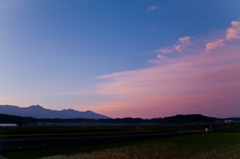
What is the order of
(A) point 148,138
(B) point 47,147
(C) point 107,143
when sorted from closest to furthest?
1. (B) point 47,147
2. (C) point 107,143
3. (A) point 148,138

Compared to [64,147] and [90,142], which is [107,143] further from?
[64,147]

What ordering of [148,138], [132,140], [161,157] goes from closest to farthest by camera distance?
[161,157]
[132,140]
[148,138]

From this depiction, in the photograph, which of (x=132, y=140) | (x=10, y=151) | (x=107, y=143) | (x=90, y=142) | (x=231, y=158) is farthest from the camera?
(x=132, y=140)

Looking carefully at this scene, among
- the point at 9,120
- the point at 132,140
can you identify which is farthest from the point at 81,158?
the point at 9,120

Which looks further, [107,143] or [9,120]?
[9,120]

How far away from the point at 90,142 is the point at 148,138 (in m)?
11.5

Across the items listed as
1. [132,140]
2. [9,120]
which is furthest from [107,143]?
[9,120]

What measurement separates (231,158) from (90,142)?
1669 centimetres

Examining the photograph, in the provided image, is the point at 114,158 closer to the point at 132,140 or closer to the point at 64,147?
the point at 64,147

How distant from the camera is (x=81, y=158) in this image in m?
14.6

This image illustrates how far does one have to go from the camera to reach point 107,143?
26.7 meters

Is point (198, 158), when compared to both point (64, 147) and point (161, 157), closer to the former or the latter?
point (161, 157)

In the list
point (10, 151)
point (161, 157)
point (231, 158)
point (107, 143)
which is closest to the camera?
point (231, 158)

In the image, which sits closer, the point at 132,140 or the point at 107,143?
the point at 107,143
